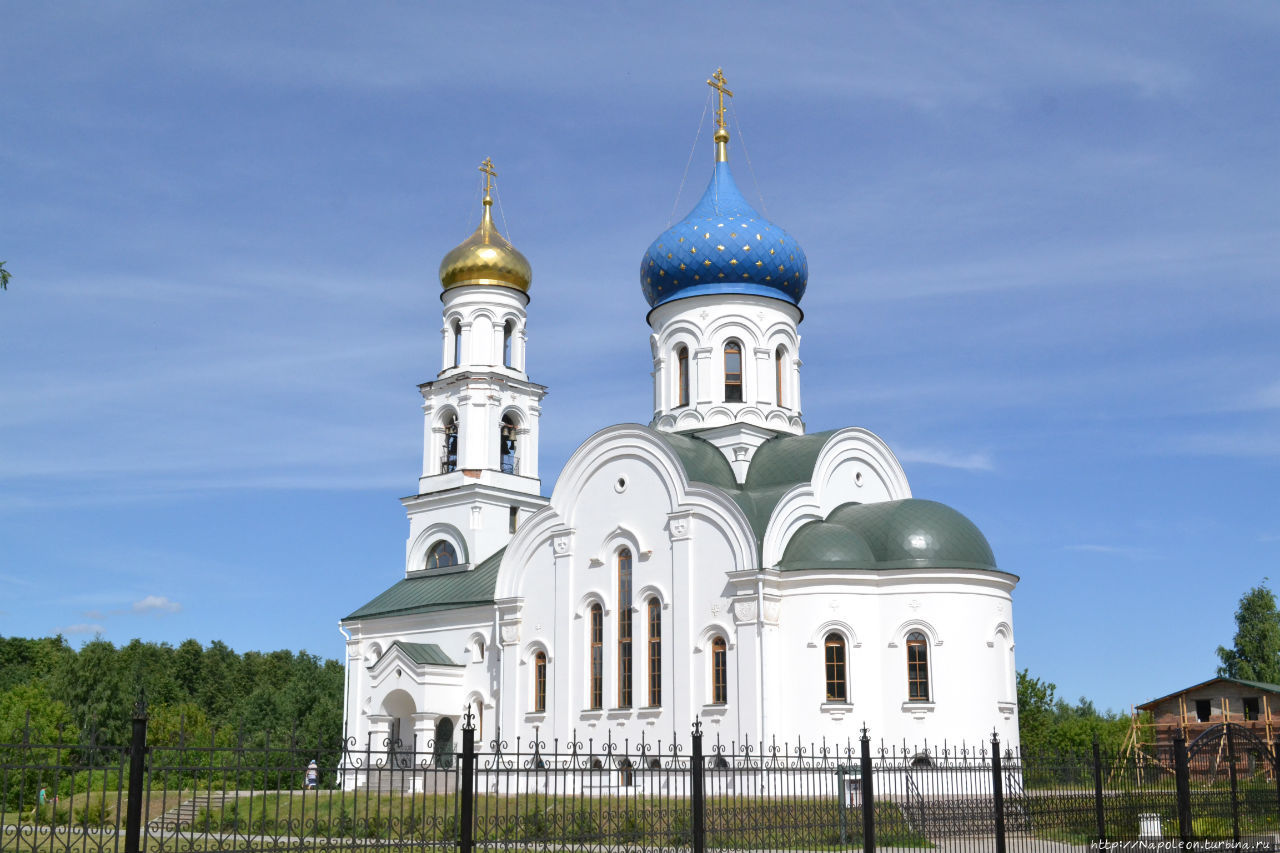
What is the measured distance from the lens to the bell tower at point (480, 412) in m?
29.5

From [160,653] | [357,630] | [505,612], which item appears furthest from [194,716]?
[160,653]

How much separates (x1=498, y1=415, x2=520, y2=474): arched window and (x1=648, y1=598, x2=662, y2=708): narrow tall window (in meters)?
8.12

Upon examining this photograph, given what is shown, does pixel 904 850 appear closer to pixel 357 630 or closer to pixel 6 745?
pixel 6 745

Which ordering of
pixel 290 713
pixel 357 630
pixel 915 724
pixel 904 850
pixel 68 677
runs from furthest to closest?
pixel 290 713, pixel 68 677, pixel 357 630, pixel 915 724, pixel 904 850

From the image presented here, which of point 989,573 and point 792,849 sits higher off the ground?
point 989,573

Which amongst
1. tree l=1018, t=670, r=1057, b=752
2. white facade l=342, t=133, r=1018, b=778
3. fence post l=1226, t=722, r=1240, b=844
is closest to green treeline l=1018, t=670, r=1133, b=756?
tree l=1018, t=670, r=1057, b=752

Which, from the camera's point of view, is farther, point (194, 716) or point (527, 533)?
point (194, 716)

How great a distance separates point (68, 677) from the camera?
3550cm

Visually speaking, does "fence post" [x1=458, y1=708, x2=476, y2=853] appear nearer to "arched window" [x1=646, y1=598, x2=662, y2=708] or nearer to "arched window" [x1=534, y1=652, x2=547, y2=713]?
"arched window" [x1=646, y1=598, x2=662, y2=708]

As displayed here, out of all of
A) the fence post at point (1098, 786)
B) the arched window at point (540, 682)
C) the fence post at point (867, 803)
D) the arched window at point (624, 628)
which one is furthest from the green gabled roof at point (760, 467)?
the fence post at point (867, 803)

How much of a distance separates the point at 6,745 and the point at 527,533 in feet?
61.3

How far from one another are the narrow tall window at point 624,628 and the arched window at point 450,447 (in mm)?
7808

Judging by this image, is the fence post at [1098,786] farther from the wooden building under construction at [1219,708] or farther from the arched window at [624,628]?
the wooden building under construction at [1219,708]

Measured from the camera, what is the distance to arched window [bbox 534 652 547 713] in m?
24.5
